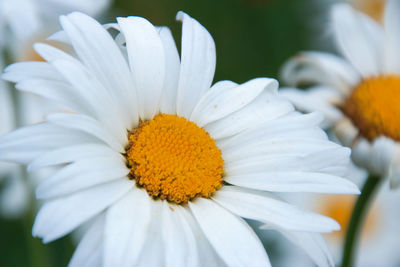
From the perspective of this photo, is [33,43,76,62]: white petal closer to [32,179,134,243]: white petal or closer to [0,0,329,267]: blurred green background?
[32,179,134,243]: white petal

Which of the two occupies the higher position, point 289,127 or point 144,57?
point 144,57

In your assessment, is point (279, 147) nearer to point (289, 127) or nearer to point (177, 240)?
point (289, 127)

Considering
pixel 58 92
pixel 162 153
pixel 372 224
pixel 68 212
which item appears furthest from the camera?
pixel 372 224

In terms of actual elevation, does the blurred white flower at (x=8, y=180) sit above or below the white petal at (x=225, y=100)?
below

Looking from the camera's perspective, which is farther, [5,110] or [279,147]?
Result: [5,110]

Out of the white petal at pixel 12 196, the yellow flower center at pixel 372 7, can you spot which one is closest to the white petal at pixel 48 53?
the white petal at pixel 12 196

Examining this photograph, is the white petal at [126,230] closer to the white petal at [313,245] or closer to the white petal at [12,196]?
the white petal at [313,245]

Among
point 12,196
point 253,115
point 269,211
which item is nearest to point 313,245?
point 269,211
